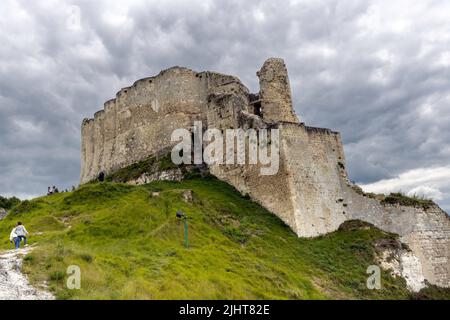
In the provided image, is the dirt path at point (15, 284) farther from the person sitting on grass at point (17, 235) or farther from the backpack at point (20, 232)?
the backpack at point (20, 232)

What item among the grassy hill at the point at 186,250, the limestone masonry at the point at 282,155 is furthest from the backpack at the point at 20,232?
the limestone masonry at the point at 282,155

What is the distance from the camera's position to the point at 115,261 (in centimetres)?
1628

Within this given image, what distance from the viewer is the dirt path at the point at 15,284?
13141mm

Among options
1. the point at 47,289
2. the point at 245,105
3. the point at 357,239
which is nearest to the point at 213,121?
the point at 245,105

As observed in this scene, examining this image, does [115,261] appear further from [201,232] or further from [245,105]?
[245,105]

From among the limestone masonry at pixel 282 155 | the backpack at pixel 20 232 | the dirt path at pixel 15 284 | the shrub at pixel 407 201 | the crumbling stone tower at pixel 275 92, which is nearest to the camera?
the dirt path at pixel 15 284

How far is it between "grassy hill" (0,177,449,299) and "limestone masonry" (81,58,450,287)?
1.16m

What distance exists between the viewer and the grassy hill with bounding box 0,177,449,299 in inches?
589

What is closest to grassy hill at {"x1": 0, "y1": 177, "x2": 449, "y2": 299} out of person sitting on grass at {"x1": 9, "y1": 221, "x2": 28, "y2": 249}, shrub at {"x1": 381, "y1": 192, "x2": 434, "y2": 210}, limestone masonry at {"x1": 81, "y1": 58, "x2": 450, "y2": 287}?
person sitting on grass at {"x1": 9, "y1": 221, "x2": 28, "y2": 249}

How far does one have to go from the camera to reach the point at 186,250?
18688 mm

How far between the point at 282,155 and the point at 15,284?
17.0m

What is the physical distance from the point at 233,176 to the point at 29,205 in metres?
12.3

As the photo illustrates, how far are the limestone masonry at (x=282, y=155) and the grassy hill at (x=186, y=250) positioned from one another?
1159 mm

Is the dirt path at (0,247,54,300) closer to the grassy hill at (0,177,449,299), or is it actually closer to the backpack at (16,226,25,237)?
the grassy hill at (0,177,449,299)
